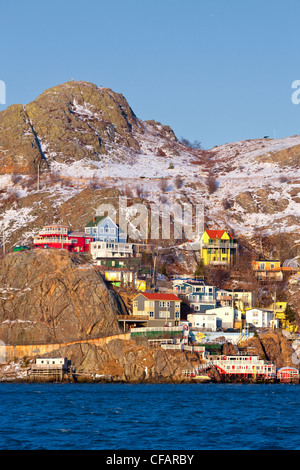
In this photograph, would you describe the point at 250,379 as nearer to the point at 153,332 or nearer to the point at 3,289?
the point at 153,332

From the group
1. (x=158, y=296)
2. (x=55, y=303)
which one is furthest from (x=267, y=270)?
(x=55, y=303)

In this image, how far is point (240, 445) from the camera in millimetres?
55469

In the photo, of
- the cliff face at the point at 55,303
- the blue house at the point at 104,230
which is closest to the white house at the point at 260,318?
the cliff face at the point at 55,303

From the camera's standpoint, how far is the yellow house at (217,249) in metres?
138

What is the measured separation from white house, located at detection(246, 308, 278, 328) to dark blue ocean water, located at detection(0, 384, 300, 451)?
879 inches

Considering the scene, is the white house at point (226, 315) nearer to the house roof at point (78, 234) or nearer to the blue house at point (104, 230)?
the blue house at point (104, 230)

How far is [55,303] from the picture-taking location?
105 m

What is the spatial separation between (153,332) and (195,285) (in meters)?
20.7

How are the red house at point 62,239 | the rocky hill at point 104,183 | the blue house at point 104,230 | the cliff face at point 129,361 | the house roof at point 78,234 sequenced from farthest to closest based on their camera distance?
the rocky hill at point 104,183 → the blue house at point 104,230 → the house roof at point 78,234 → the red house at point 62,239 → the cliff face at point 129,361

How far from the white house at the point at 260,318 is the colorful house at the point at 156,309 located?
11815mm
